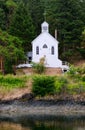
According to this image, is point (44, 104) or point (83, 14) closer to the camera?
point (44, 104)

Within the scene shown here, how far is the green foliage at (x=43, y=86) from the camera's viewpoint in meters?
58.7

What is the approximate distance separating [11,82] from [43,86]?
15.3ft

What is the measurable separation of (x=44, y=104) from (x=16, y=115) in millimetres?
5736

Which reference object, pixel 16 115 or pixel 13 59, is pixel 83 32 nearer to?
pixel 13 59

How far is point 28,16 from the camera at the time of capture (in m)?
77.9

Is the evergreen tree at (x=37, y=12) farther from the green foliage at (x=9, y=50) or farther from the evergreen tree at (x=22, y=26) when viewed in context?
the green foliage at (x=9, y=50)

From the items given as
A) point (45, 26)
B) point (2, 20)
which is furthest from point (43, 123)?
point (2, 20)

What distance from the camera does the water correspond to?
42606 mm

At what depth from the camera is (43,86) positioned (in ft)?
194

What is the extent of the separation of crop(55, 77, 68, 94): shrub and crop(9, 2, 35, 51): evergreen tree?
58.8 feet

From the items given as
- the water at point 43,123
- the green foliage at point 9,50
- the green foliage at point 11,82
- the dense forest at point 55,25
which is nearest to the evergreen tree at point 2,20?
the dense forest at point 55,25

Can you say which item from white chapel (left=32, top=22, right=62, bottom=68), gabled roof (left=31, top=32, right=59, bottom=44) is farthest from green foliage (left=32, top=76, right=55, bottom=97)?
gabled roof (left=31, top=32, right=59, bottom=44)

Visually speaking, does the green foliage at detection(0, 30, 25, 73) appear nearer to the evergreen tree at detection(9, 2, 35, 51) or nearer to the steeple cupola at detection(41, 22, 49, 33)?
the evergreen tree at detection(9, 2, 35, 51)

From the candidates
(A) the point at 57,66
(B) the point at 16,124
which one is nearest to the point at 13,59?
(A) the point at 57,66
